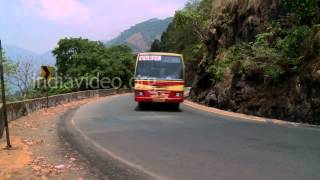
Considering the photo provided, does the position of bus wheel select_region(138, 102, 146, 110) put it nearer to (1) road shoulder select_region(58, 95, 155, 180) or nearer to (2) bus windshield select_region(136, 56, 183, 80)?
(2) bus windshield select_region(136, 56, 183, 80)

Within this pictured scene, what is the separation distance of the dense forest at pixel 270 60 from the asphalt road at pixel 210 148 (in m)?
3.90

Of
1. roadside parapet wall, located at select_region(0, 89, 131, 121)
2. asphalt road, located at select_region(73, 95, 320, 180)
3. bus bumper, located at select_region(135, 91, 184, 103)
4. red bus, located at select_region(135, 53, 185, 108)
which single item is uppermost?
red bus, located at select_region(135, 53, 185, 108)

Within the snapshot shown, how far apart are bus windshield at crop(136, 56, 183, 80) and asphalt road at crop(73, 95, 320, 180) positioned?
586 centimetres

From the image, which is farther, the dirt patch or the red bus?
the red bus

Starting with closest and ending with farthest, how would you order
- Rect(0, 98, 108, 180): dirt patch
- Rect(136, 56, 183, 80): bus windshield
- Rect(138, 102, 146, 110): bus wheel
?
Rect(0, 98, 108, 180): dirt patch → Rect(136, 56, 183, 80): bus windshield → Rect(138, 102, 146, 110): bus wheel

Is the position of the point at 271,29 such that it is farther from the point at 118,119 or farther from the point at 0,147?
the point at 0,147

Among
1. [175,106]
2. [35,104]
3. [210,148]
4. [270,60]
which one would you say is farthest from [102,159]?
[35,104]

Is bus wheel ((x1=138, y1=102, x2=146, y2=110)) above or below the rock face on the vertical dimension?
below

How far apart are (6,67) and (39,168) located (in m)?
65.1

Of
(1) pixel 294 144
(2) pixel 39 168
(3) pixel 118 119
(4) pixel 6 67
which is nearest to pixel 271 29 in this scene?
(3) pixel 118 119

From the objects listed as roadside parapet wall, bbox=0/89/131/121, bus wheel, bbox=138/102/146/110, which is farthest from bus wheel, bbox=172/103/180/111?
roadside parapet wall, bbox=0/89/131/121

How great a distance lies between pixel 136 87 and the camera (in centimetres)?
2506

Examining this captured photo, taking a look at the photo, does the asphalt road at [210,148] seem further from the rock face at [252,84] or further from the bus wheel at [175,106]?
the bus wheel at [175,106]

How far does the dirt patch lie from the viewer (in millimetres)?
9984
